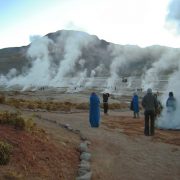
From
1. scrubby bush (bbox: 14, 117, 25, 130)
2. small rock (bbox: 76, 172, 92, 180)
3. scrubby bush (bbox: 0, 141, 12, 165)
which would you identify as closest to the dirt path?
small rock (bbox: 76, 172, 92, 180)

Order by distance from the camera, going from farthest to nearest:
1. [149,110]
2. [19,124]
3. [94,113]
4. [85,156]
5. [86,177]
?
1. [94,113]
2. [149,110]
3. [19,124]
4. [85,156]
5. [86,177]

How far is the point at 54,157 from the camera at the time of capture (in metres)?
10.3

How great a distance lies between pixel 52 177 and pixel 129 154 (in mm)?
4294

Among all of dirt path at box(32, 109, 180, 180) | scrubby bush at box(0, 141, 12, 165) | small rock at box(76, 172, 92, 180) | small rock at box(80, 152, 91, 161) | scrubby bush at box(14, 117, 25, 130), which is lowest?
dirt path at box(32, 109, 180, 180)

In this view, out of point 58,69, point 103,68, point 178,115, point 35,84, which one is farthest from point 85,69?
point 178,115

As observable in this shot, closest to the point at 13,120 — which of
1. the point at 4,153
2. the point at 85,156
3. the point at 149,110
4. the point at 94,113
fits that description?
the point at 85,156

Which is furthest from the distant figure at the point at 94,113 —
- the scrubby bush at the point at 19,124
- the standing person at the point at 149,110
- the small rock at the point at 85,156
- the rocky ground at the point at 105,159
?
the small rock at the point at 85,156

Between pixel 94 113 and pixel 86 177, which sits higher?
pixel 94 113

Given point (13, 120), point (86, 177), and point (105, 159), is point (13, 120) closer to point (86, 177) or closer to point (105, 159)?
point (105, 159)

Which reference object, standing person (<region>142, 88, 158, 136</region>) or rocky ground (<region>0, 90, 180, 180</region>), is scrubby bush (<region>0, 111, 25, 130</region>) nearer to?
rocky ground (<region>0, 90, 180, 180</region>)

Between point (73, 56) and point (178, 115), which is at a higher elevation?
point (73, 56)

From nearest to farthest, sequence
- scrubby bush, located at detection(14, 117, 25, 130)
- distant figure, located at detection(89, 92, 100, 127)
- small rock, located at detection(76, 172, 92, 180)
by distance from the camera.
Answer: small rock, located at detection(76, 172, 92, 180), scrubby bush, located at detection(14, 117, 25, 130), distant figure, located at detection(89, 92, 100, 127)

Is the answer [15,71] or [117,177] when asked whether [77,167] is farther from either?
[15,71]

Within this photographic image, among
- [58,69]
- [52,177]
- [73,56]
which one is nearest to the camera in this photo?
[52,177]
